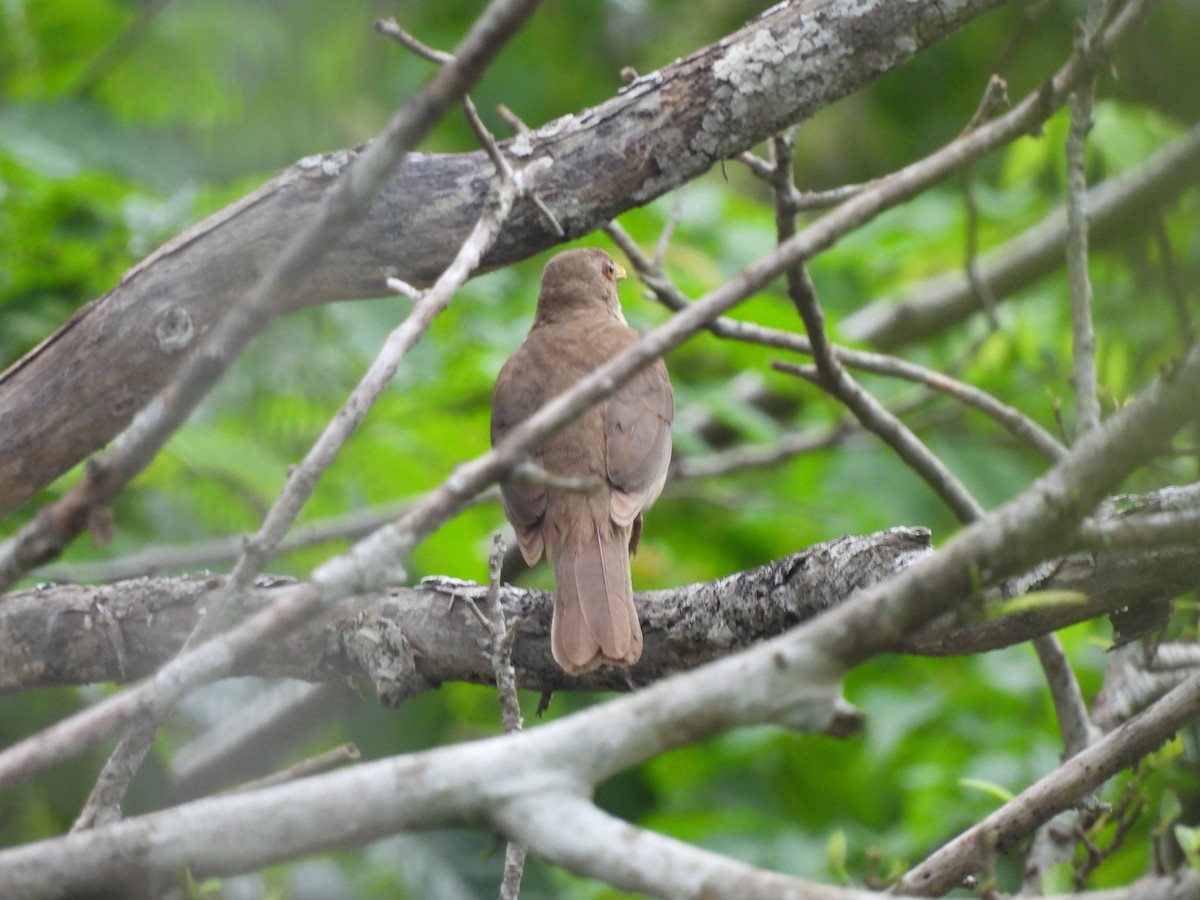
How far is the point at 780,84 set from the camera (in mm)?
3473

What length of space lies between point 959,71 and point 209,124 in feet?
18.4

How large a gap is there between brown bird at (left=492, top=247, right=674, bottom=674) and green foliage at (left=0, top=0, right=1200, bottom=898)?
919 mm

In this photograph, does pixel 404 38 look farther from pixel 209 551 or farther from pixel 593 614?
pixel 209 551

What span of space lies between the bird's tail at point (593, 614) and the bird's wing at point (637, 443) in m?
0.28

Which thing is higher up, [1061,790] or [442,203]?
[442,203]

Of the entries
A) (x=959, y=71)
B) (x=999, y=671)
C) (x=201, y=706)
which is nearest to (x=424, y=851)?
(x=201, y=706)

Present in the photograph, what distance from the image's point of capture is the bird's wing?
13.6 ft

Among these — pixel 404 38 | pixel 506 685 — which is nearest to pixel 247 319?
pixel 506 685

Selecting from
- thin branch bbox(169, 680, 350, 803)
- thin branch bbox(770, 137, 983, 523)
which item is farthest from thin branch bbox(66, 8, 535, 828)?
thin branch bbox(169, 680, 350, 803)

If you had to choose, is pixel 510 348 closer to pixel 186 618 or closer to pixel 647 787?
pixel 647 787

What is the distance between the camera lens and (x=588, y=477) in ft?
13.8

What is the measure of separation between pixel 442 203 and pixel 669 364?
10.2ft

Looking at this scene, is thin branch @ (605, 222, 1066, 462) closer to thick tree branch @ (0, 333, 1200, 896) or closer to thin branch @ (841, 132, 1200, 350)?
thick tree branch @ (0, 333, 1200, 896)

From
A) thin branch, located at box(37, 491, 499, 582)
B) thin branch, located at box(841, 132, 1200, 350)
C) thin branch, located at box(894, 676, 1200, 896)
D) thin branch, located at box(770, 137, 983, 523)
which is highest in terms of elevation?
thin branch, located at box(841, 132, 1200, 350)
